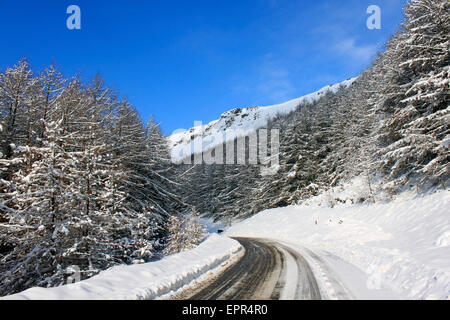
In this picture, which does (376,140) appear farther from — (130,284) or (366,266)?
(130,284)

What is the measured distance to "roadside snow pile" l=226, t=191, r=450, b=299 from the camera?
6309mm

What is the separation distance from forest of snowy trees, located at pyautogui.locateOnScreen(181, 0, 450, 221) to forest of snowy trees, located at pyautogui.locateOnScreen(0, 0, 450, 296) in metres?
0.14

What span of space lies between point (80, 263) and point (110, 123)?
12.5 metres

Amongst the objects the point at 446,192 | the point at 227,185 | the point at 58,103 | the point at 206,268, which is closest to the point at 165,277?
the point at 206,268

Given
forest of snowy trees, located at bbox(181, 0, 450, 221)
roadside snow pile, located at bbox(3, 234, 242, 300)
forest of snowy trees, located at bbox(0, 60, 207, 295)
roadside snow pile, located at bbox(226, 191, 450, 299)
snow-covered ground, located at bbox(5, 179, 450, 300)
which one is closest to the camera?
roadside snow pile, located at bbox(3, 234, 242, 300)

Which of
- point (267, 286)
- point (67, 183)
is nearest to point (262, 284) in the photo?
point (267, 286)

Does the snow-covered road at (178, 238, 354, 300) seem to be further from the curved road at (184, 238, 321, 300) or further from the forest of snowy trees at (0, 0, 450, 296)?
the forest of snowy trees at (0, 0, 450, 296)

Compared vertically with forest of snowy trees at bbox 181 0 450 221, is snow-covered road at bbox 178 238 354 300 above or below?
below

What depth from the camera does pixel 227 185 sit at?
1980 inches

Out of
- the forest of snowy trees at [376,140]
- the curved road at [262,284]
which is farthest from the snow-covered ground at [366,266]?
the forest of snowy trees at [376,140]

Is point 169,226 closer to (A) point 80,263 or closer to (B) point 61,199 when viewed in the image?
(A) point 80,263

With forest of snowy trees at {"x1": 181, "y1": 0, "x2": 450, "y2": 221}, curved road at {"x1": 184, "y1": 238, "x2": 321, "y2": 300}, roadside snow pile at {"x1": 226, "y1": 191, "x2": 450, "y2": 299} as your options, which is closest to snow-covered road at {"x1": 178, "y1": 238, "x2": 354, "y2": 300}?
curved road at {"x1": 184, "y1": 238, "x2": 321, "y2": 300}

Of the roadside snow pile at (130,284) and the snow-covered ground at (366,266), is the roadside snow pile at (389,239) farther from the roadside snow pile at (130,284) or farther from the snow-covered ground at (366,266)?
Answer: the roadside snow pile at (130,284)

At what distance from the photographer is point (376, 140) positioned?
21047mm
